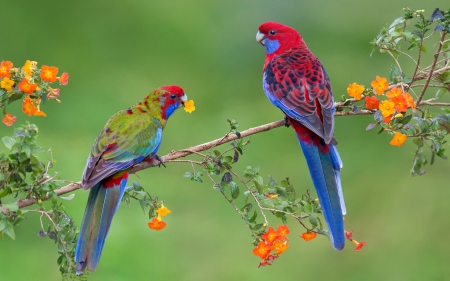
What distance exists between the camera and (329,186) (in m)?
2.46

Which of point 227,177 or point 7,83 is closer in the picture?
point 7,83

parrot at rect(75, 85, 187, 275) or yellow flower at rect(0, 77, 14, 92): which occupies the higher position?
yellow flower at rect(0, 77, 14, 92)

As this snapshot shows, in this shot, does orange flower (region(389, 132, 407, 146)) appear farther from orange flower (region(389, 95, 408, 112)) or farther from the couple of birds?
A: the couple of birds

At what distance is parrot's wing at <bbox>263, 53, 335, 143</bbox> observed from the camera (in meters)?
2.58

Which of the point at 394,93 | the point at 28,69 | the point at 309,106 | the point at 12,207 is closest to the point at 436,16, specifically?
the point at 394,93

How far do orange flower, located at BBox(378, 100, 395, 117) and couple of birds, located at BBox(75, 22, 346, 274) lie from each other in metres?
0.36

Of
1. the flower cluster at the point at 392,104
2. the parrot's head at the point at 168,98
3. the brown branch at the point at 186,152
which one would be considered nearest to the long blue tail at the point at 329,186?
the brown branch at the point at 186,152

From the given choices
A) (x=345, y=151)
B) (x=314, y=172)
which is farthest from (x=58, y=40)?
(x=314, y=172)

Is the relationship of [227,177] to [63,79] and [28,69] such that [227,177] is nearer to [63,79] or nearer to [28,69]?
[63,79]

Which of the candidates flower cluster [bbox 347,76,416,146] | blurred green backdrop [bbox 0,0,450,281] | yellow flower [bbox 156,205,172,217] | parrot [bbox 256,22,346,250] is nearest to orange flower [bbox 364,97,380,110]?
flower cluster [bbox 347,76,416,146]

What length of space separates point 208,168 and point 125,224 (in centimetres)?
232

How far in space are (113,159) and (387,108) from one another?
38.3 inches

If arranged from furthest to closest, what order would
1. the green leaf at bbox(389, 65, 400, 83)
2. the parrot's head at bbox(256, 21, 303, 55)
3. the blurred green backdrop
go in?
the blurred green backdrop → the parrot's head at bbox(256, 21, 303, 55) → the green leaf at bbox(389, 65, 400, 83)

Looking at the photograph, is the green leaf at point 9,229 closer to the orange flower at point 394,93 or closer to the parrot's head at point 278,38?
the orange flower at point 394,93
